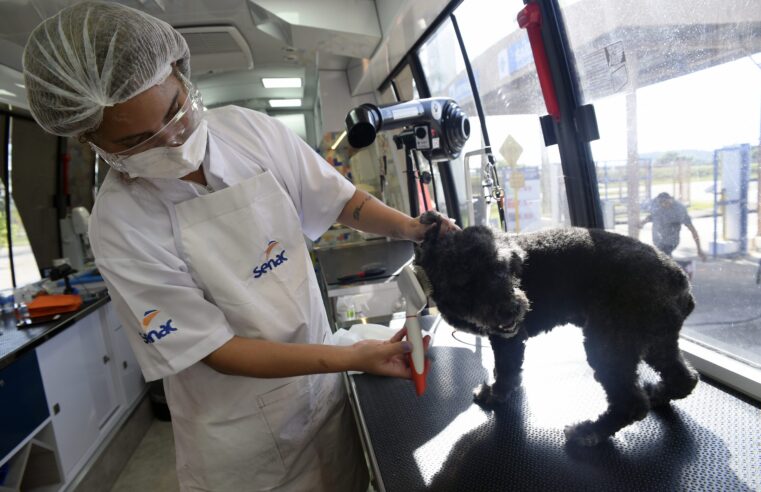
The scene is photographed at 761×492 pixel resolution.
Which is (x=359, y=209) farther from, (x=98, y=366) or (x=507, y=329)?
(x=98, y=366)

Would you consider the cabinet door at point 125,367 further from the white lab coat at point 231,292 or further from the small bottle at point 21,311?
the white lab coat at point 231,292

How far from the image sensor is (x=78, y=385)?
2.30 m

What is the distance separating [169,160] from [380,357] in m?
0.66

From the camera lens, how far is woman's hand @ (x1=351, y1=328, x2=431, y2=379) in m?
0.87

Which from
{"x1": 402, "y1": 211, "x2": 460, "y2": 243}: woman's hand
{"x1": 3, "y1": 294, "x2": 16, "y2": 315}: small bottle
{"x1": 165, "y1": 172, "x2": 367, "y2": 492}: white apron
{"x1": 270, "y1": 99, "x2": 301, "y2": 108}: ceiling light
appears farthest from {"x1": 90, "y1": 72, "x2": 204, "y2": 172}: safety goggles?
{"x1": 270, "y1": 99, "x2": 301, "y2": 108}: ceiling light

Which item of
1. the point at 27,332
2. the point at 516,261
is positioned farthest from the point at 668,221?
the point at 27,332

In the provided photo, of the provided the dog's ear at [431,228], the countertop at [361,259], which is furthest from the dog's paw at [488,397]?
the countertop at [361,259]

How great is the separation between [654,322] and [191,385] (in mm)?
1068

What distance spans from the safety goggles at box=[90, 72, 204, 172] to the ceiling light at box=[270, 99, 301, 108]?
6.05 meters

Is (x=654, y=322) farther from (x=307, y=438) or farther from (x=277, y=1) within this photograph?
(x=277, y=1)

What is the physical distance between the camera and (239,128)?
116 centimetres

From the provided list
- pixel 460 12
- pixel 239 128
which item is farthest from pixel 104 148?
pixel 460 12

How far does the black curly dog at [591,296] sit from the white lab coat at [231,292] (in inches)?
15.9

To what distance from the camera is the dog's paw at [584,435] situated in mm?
833
